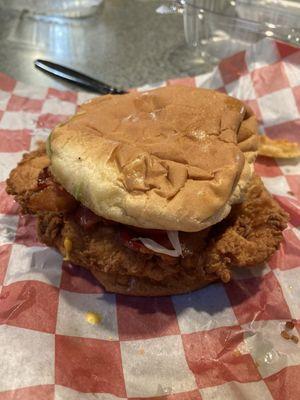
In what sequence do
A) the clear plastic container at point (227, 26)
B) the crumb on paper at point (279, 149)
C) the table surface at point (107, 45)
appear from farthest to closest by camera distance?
1. the table surface at point (107, 45)
2. the clear plastic container at point (227, 26)
3. the crumb on paper at point (279, 149)

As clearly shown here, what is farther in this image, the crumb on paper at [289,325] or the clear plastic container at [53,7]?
the clear plastic container at [53,7]

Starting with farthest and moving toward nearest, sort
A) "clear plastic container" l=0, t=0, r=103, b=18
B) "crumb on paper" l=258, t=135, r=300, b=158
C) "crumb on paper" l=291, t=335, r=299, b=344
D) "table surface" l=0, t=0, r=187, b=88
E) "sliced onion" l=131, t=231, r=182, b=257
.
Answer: "clear plastic container" l=0, t=0, r=103, b=18 → "table surface" l=0, t=0, r=187, b=88 → "crumb on paper" l=258, t=135, r=300, b=158 → "crumb on paper" l=291, t=335, r=299, b=344 → "sliced onion" l=131, t=231, r=182, b=257

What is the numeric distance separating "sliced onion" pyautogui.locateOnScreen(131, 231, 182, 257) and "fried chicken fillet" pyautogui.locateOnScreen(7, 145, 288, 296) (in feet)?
0.06

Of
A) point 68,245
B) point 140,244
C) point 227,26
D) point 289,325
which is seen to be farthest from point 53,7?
point 289,325

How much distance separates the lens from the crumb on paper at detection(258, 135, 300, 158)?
238 cm

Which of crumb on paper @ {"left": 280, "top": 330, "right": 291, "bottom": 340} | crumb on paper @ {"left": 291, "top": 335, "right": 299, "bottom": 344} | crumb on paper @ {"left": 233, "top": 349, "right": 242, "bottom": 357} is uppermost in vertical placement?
crumb on paper @ {"left": 291, "top": 335, "right": 299, "bottom": 344}

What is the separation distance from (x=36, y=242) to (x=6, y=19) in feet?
8.01

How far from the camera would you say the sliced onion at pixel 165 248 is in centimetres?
160

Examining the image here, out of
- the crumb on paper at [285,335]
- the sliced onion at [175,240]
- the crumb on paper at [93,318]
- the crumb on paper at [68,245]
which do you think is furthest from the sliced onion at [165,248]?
the crumb on paper at [285,335]

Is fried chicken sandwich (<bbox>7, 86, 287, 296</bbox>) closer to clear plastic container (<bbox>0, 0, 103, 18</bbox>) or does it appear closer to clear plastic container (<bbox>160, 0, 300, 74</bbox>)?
clear plastic container (<bbox>160, 0, 300, 74</bbox>)

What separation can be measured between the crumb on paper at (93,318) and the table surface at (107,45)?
5.40 feet

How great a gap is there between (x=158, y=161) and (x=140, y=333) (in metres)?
0.67

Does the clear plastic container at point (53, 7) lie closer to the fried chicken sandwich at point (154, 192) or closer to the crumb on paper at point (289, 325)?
the fried chicken sandwich at point (154, 192)

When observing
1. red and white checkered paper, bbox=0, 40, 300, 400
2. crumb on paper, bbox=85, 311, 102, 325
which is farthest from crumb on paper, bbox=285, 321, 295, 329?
crumb on paper, bbox=85, 311, 102, 325
